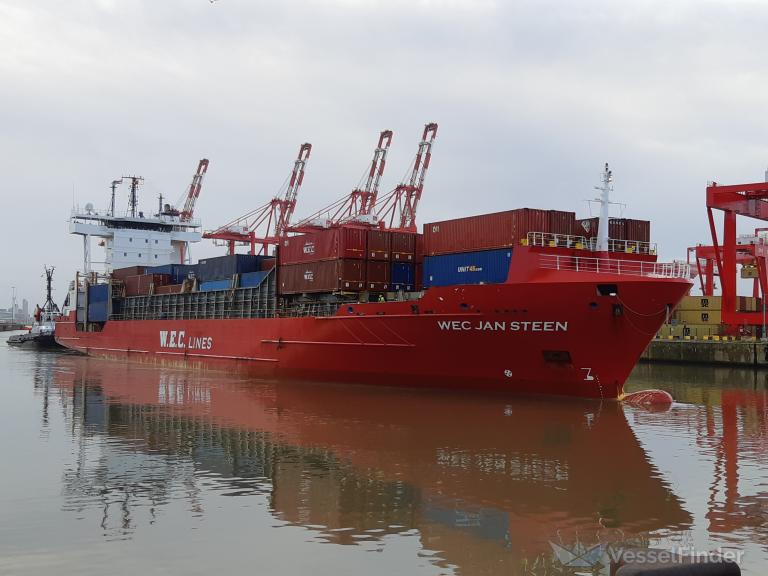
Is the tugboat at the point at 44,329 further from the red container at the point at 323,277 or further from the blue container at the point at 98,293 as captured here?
the red container at the point at 323,277

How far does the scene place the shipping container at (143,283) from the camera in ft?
142

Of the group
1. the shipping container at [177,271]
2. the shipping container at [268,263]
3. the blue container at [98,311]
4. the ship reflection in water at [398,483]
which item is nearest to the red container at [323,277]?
the shipping container at [268,263]

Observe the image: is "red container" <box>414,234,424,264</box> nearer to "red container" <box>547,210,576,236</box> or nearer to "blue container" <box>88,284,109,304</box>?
"red container" <box>547,210,576,236</box>

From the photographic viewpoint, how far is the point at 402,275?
27.0m

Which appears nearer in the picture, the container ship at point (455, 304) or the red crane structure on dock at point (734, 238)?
the container ship at point (455, 304)

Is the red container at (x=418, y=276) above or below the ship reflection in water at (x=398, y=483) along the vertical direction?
above

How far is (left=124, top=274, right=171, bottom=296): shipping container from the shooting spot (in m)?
43.2

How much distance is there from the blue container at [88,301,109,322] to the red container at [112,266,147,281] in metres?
1.90

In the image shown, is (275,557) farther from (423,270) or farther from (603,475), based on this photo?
(423,270)

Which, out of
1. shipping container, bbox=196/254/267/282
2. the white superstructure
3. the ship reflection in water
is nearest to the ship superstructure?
the white superstructure

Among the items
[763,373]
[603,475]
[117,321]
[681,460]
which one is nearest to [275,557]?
[603,475]

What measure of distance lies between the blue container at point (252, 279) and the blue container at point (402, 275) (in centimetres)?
781

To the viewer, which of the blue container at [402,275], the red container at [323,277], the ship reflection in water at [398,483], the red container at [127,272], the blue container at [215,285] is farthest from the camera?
the red container at [127,272]

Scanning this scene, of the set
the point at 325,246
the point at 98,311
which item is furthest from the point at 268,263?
the point at 98,311
